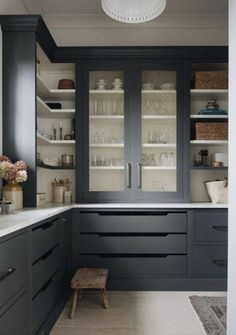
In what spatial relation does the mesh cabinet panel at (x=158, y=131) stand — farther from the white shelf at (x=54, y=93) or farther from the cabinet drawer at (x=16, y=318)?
the cabinet drawer at (x=16, y=318)

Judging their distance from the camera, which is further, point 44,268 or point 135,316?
point 135,316

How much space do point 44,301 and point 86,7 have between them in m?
2.88

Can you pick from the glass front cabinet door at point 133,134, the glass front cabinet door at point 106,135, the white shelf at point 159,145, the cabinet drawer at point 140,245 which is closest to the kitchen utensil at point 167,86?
the glass front cabinet door at point 133,134

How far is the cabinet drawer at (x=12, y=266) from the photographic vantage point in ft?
5.57

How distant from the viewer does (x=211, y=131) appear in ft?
12.0

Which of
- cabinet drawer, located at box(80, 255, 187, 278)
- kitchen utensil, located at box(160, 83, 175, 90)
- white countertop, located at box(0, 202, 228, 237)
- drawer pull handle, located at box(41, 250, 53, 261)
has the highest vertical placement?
kitchen utensil, located at box(160, 83, 175, 90)

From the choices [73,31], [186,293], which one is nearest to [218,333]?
[186,293]

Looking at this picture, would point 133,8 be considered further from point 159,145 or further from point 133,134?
point 159,145

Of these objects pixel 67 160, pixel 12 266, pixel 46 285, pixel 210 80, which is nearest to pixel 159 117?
pixel 210 80

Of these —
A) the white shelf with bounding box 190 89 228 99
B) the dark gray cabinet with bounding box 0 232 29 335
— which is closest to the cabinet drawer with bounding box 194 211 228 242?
the white shelf with bounding box 190 89 228 99

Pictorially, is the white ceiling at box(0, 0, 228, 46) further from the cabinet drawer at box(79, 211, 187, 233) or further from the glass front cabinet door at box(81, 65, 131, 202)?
the cabinet drawer at box(79, 211, 187, 233)

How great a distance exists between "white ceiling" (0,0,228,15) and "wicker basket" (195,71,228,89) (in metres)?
0.70

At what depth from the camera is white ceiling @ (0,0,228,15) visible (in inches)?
144

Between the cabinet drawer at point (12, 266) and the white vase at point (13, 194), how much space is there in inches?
34.0
